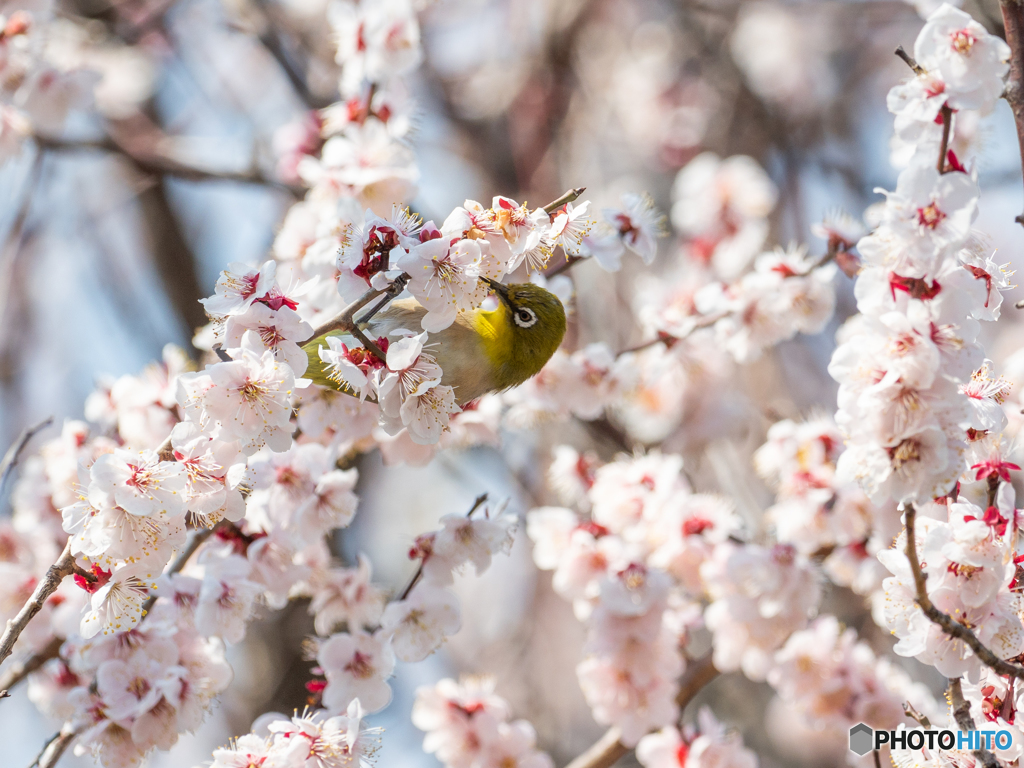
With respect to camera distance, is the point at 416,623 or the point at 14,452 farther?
the point at 416,623

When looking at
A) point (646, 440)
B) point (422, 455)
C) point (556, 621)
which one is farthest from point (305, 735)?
point (556, 621)

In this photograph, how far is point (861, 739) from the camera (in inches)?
96.4

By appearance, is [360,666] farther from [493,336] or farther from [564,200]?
[564,200]

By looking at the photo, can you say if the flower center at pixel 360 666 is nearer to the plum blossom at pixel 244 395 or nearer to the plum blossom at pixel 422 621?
the plum blossom at pixel 422 621

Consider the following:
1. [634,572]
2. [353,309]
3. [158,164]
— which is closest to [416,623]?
[634,572]

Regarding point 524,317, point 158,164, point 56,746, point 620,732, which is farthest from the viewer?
point 158,164

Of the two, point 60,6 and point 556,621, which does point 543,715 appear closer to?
point 556,621

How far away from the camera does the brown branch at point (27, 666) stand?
2.00m

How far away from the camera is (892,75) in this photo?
20.1 ft

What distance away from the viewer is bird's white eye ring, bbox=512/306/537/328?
206cm

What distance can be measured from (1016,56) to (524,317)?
113cm

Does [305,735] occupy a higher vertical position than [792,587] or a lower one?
higher

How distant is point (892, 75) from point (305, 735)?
6.23 metres

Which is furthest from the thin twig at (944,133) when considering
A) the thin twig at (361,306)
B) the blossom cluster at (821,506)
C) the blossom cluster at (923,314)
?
the blossom cluster at (821,506)
